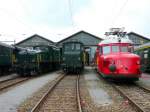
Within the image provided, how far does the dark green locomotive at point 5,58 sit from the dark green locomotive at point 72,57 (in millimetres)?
5144

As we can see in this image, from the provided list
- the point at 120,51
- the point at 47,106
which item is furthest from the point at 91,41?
the point at 47,106

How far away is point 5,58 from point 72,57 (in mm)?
6192

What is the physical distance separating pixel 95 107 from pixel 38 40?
67100 millimetres

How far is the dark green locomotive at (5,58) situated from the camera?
3100 centimetres

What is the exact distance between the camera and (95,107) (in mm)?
11008

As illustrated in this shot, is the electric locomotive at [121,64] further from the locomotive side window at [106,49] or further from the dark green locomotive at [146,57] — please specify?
the dark green locomotive at [146,57]

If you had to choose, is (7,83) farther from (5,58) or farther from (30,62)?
(5,58)

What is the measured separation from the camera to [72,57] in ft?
101

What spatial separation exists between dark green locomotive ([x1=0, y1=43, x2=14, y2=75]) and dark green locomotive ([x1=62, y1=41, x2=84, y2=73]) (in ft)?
→ 16.9

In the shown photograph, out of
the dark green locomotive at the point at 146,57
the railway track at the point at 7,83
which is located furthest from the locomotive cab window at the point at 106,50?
the dark green locomotive at the point at 146,57

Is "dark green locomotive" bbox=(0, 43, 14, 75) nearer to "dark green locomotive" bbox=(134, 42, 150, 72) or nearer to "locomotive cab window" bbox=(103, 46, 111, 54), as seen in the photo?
"dark green locomotive" bbox=(134, 42, 150, 72)

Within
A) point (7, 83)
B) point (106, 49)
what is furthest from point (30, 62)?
point (106, 49)

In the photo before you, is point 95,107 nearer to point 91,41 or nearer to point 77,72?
point 77,72

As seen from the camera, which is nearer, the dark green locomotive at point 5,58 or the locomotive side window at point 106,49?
the locomotive side window at point 106,49
